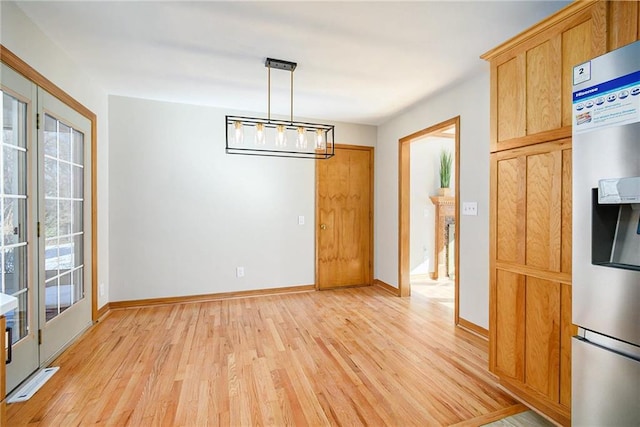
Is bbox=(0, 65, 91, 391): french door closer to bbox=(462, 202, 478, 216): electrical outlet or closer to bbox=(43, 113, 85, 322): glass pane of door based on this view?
bbox=(43, 113, 85, 322): glass pane of door

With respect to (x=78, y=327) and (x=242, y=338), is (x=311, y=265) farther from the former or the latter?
(x=78, y=327)

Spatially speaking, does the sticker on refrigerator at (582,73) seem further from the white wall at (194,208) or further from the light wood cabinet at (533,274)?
the white wall at (194,208)

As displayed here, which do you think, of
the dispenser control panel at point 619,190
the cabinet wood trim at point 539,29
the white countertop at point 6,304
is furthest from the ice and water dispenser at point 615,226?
the white countertop at point 6,304

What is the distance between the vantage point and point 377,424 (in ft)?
5.28

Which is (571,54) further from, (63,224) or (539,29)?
(63,224)

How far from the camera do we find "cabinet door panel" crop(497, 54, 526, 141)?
173 centimetres

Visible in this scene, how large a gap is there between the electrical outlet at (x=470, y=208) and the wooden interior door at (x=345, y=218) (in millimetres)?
1755

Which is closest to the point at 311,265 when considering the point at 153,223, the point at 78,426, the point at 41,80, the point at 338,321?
the point at 338,321

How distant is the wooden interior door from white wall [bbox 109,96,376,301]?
0.23 m

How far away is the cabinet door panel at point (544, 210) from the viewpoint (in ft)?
5.08

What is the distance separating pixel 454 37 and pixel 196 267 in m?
Result: 3.65

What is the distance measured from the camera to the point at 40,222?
2.14 m

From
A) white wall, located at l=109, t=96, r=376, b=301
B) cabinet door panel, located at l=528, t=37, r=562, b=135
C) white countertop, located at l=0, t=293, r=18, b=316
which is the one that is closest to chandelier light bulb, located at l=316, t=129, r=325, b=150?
cabinet door panel, located at l=528, t=37, r=562, b=135

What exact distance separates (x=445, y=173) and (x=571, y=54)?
144 inches
